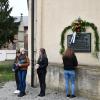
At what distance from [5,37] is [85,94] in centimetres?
1650

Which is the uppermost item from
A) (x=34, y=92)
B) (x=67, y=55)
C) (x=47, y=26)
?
(x=47, y=26)

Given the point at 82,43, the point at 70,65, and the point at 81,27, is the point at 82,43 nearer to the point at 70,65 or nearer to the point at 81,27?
the point at 81,27

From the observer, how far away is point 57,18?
1573 cm

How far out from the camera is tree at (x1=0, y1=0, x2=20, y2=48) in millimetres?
29797

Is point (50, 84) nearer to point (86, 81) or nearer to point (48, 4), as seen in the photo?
point (86, 81)

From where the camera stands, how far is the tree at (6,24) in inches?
1173

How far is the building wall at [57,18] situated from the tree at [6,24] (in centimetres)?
1332

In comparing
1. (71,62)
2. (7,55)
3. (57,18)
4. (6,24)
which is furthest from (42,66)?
(7,55)

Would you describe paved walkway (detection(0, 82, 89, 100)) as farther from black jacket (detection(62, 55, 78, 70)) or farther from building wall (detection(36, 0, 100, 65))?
building wall (detection(36, 0, 100, 65))

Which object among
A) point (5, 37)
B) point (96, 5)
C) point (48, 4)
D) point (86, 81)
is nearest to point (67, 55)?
point (86, 81)

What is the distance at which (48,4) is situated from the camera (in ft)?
53.2

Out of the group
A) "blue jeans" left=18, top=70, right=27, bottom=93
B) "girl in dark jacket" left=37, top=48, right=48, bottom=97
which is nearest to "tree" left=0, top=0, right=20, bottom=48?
"blue jeans" left=18, top=70, right=27, bottom=93

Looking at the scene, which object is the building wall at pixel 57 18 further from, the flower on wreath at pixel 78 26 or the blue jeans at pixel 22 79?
the blue jeans at pixel 22 79

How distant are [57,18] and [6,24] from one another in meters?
15.1
